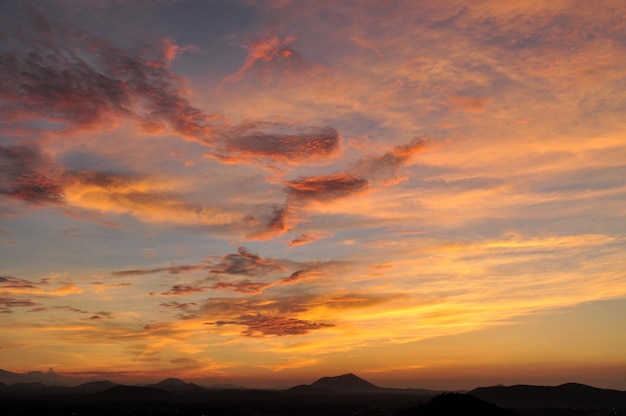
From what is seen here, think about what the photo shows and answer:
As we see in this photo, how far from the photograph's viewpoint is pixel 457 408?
349 feet

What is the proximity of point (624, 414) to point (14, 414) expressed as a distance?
229 metres

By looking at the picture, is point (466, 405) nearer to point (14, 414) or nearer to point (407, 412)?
point (407, 412)

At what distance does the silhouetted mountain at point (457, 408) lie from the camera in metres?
103

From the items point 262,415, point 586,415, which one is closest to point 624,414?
point 586,415

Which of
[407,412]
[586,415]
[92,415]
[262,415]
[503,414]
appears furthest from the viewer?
[262,415]

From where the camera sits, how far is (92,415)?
184875 millimetres

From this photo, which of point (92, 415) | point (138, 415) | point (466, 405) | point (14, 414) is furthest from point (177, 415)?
point (466, 405)

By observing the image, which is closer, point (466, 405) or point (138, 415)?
point (466, 405)

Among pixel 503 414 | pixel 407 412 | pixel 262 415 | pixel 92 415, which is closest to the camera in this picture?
pixel 503 414

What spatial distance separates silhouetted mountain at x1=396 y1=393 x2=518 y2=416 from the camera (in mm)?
103125

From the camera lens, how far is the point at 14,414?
195250 millimetres

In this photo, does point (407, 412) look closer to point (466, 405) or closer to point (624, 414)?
point (466, 405)

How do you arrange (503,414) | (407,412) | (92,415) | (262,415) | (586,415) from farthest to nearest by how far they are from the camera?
(262,415) < (92,415) < (586,415) < (407,412) < (503,414)

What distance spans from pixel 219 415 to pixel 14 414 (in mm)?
80961
